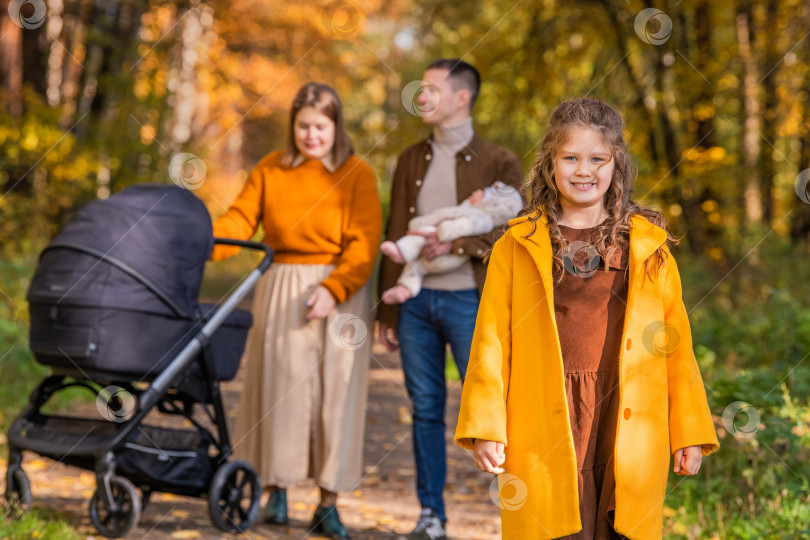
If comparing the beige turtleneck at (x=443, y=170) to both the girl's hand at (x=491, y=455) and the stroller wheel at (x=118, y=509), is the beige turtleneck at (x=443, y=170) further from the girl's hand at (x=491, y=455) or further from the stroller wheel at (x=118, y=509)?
the girl's hand at (x=491, y=455)

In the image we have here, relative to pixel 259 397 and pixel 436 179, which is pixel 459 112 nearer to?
pixel 436 179

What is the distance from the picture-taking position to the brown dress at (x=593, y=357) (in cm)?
279

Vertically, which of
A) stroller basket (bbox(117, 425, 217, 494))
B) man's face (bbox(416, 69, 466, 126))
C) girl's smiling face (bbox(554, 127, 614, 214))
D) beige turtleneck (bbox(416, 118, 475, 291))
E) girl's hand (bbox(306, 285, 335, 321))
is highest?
man's face (bbox(416, 69, 466, 126))

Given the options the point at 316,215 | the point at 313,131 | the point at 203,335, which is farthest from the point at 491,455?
the point at 313,131

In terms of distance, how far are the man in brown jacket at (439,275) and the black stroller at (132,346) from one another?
0.75 metres

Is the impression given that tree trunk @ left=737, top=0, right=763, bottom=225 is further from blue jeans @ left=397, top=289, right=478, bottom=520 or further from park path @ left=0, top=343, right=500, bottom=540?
blue jeans @ left=397, top=289, right=478, bottom=520

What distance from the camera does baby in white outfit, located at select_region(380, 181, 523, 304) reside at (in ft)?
14.2

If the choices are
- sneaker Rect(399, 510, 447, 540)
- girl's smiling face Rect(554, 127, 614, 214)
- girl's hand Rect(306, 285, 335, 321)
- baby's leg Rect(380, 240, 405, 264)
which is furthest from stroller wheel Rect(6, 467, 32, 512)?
girl's smiling face Rect(554, 127, 614, 214)

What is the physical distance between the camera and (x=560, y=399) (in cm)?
272

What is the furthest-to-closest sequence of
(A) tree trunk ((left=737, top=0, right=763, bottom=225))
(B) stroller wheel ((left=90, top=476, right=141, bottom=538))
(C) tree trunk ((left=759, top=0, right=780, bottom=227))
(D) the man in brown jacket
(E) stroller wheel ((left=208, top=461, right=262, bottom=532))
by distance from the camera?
(A) tree trunk ((left=737, top=0, right=763, bottom=225)) → (C) tree trunk ((left=759, top=0, right=780, bottom=227)) → (D) the man in brown jacket → (E) stroller wheel ((left=208, top=461, right=262, bottom=532)) → (B) stroller wheel ((left=90, top=476, right=141, bottom=538))

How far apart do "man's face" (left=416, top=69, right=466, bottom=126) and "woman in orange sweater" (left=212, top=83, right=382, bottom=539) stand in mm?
499

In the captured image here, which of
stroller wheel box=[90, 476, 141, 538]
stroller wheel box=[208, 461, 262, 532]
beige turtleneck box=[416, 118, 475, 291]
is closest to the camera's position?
stroller wheel box=[90, 476, 141, 538]

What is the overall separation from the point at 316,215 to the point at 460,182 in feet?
2.44

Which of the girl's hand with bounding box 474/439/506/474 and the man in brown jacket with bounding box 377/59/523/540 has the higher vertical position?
the man in brown jacket with bounding box 377/59/523/540
